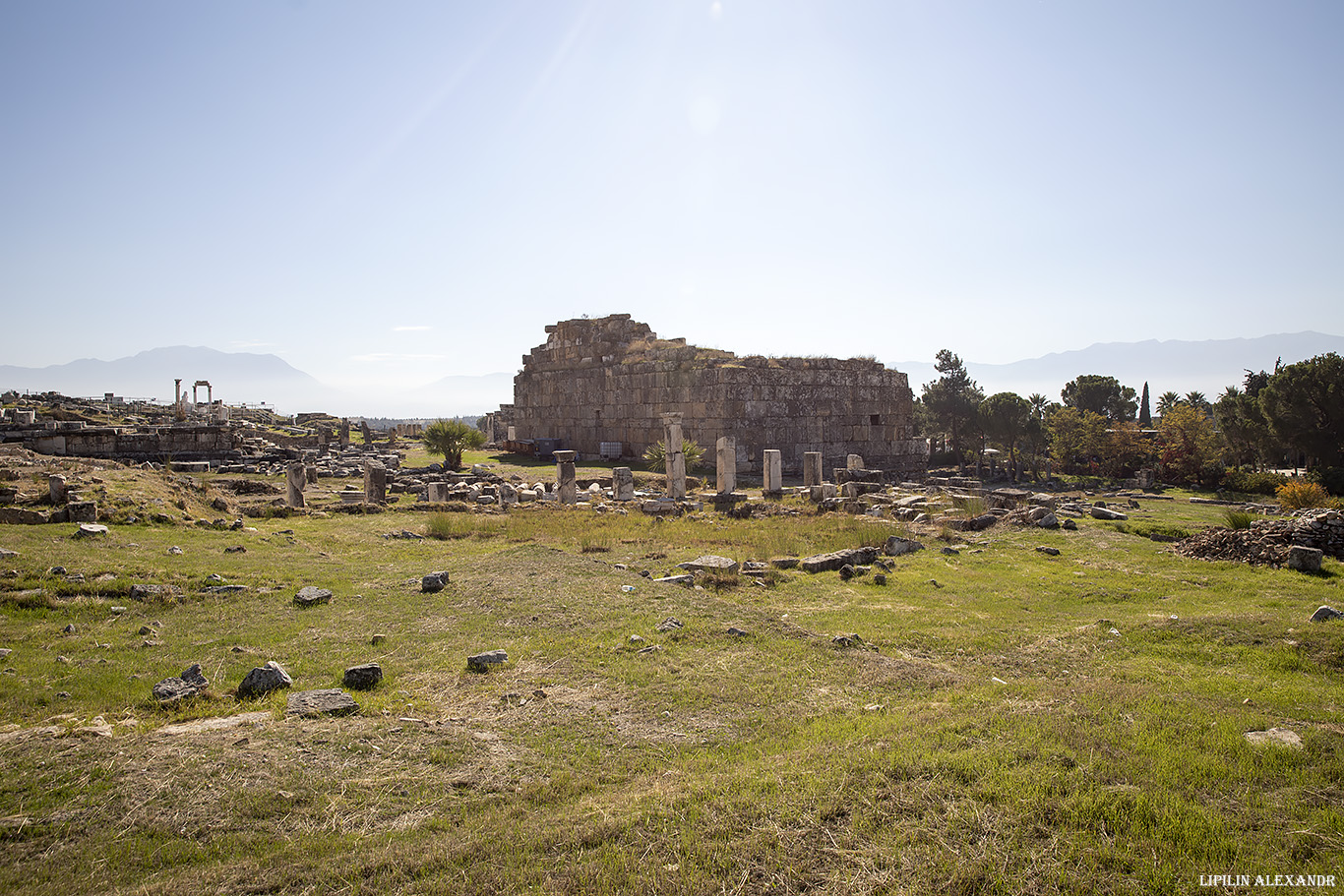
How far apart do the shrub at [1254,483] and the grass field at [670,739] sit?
19.6 metres

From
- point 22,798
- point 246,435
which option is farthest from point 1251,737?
point 246,435

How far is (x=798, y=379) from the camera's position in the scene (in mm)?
25312

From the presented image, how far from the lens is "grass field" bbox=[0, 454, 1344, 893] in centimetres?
341

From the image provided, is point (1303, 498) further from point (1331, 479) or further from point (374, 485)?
point (374, 485)

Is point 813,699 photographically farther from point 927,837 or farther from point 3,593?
point 3,593

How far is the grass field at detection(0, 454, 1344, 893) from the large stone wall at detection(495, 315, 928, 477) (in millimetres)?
14943

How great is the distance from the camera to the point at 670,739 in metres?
5.03

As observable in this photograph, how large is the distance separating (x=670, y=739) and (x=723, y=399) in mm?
19437

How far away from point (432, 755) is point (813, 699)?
293 centimetres

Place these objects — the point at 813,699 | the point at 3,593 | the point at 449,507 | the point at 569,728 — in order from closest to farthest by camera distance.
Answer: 1. the point at 569,728
2. the point at 813,699
3. the point at 3,593
4. the point at 449,507

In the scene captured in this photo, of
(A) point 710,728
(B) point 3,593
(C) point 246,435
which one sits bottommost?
(A) point 710,728

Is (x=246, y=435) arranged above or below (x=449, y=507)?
above

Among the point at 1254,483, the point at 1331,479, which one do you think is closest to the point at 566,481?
the point at 1254,483

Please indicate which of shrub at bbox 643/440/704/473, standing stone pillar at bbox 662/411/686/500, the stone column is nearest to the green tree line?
shrub at bbox 643/440/704/473
